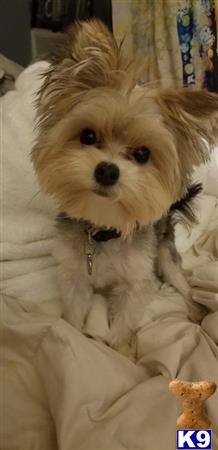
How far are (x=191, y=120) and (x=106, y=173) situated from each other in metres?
0.29

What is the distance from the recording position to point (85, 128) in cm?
132

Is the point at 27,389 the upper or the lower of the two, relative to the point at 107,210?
lower

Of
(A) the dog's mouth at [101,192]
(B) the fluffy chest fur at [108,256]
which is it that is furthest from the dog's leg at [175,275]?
(A) the dog's mouth at [101,192]

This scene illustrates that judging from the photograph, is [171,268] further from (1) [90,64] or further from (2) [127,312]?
(1) [90,64]

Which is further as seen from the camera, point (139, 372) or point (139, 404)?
point (139, 372)

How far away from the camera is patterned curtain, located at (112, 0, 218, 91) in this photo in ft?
5.92

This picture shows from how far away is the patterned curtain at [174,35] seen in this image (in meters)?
1.80

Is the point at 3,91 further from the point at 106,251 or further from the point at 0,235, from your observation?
the point at 106,251

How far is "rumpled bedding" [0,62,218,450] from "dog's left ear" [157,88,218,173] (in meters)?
0.63

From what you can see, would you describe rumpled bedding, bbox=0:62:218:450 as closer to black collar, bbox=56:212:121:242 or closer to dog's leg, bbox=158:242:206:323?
dog's leg, bbox=158:242:206:323

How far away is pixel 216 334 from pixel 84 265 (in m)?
0.53

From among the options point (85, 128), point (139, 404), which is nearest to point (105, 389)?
point (139, 404)

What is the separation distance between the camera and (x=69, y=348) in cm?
148

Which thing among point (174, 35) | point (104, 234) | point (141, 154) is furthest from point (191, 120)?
point (174, 35)
